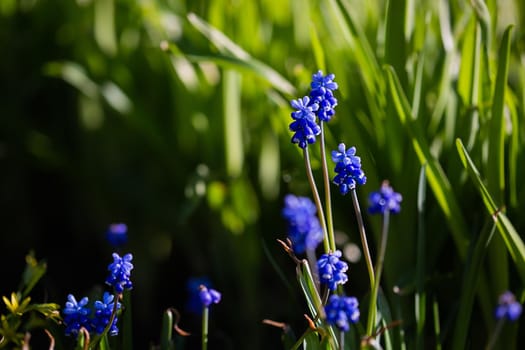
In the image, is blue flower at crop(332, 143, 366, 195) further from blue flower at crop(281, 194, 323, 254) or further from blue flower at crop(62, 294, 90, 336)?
blue flower at crop(62, 294, 90, 336)

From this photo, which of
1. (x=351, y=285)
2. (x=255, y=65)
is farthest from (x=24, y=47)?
(x=351, y=285)

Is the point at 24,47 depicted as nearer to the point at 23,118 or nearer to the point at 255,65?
the point at 23,118

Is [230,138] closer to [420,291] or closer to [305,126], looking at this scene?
[420,291]

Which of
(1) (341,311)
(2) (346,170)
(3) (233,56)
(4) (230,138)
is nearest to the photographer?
(1) (341,311)

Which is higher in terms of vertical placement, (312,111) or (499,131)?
(499,131)

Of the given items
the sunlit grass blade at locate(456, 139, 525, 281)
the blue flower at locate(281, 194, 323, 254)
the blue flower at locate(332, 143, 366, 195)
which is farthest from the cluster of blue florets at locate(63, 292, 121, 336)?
the sunlit grass blade at locate(456, 139, 525, 281)

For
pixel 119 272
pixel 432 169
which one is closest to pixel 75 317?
pixel 119 272

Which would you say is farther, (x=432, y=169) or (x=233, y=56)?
(x=233, y=56)
